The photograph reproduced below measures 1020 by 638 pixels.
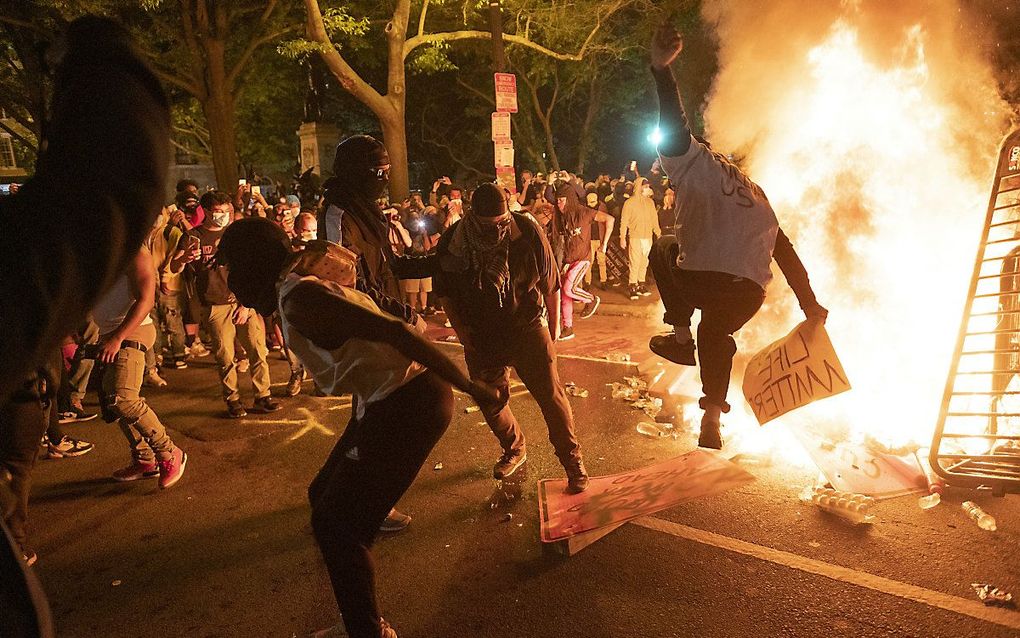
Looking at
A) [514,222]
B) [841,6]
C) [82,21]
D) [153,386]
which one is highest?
[841,6]

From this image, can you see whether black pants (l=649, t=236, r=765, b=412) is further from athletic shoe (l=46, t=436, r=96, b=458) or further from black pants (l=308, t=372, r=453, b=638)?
athletic shoe (l=46, t=436, r=96, b=458)

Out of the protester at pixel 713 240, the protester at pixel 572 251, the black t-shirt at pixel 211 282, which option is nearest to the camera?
the protester at pixel 713 240

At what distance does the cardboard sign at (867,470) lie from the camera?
14.2 feet

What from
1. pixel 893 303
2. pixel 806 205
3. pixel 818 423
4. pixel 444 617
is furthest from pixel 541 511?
pixel 806 205

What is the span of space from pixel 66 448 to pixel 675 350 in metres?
5.24

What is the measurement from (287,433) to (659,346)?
3.67 meters

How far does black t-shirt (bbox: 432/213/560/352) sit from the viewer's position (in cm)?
436

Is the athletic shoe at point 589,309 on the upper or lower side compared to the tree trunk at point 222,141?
lower

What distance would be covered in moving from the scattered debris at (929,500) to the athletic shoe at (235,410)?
570 cm

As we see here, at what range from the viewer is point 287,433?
20.1 ft

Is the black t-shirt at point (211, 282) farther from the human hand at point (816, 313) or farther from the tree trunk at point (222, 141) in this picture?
the tree trunk at point (222, 141)

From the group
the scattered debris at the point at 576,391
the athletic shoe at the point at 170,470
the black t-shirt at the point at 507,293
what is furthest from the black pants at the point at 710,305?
the athletic shoe at the point at 170,470

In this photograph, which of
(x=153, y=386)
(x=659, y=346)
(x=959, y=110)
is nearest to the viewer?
(x=659, y=346)

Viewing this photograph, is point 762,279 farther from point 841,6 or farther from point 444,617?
point 841,6
